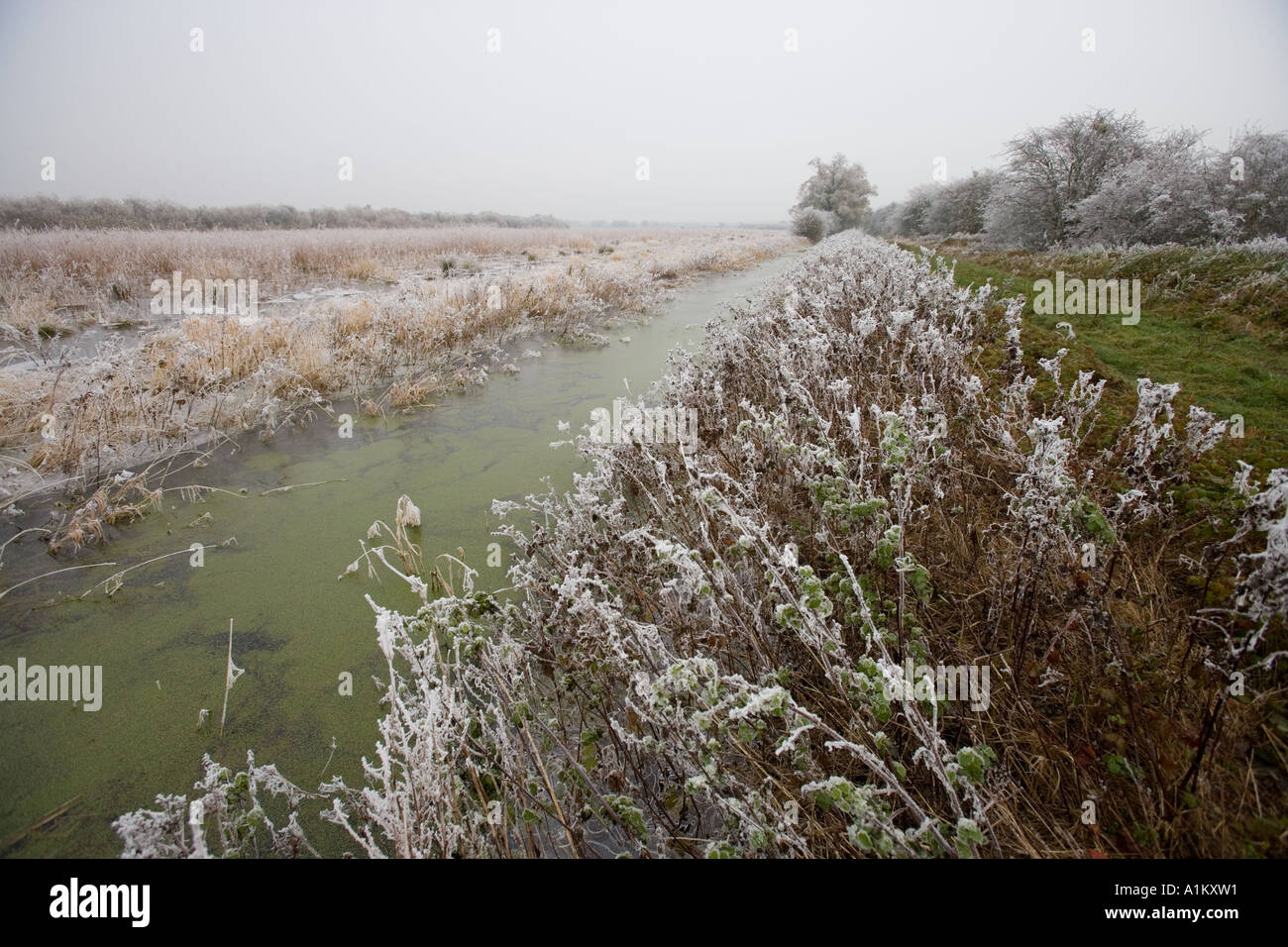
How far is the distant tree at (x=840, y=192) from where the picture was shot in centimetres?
4950

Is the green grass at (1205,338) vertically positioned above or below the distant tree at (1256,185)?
below

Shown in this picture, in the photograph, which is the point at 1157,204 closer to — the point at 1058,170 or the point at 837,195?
the point at 1058,170

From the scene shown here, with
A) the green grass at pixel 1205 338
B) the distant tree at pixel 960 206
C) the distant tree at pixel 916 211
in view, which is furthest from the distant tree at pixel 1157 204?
the distant tree at pixel 916 211

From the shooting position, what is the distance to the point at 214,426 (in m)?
5.66

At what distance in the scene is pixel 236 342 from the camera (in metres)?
6.86

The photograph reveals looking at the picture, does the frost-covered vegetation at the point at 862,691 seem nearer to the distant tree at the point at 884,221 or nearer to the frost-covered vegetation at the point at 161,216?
the frost-covered vegetation at the point at 161,216

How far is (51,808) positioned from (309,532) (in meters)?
2.20

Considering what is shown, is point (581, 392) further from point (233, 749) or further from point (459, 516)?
point (233, 749)

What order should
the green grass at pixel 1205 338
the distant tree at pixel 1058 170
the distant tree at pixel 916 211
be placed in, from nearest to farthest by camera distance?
the green grass at pixel 1205 338, the distant tree at pixel 1058 170, the distant tree at pixel 916 211

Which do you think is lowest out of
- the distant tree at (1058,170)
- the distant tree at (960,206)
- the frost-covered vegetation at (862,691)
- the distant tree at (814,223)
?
the frost-covered vegetation at (862,691)

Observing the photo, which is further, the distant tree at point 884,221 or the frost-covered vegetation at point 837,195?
the frost-covered vegetation at point 837,195

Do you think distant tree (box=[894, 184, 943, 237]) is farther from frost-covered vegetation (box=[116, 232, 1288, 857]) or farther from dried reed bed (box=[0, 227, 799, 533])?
frost-covered vegetation (box=[116, 232, 1288, 857])

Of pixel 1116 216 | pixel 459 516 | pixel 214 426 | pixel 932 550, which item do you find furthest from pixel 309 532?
pixel 1116 216

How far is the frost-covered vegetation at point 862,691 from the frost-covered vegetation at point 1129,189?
1524cm
